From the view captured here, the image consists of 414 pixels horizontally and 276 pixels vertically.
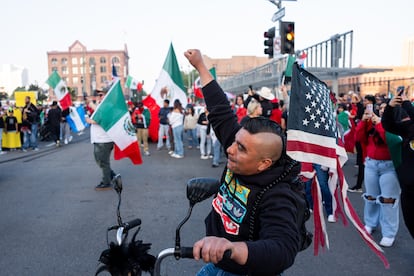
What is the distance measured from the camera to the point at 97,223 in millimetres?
5637

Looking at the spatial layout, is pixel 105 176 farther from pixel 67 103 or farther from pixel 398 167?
pixel 67 103

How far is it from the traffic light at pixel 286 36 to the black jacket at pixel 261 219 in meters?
11.3

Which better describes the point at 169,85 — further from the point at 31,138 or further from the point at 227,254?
the point at 227,254

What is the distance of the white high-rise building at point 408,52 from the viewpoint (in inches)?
1274

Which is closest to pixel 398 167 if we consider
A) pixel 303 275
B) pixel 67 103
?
pixel 303 275

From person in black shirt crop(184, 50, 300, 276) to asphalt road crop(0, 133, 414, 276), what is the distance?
2307 mm

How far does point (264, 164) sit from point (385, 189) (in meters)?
3.35

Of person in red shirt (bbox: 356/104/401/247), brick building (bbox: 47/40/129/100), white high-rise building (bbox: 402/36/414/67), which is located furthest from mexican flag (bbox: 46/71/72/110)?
brick building (bbox: 47/40/129/100)

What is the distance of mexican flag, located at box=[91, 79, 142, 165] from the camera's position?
294 inches

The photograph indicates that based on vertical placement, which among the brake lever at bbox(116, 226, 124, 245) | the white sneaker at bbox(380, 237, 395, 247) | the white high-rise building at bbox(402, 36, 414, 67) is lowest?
the white sneaker at bbox(380, 237, 395, 247)

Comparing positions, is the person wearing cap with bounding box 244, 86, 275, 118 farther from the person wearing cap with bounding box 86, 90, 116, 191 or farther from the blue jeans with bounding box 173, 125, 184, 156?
the blue jeans with bounding box 173, 125, 184, 156

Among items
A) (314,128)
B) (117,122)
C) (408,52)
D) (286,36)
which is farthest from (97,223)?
(408,52)

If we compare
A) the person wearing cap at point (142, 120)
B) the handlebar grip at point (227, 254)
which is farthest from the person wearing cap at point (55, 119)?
the handlebar grip at point (227, 254)

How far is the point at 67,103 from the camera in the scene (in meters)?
16.3
